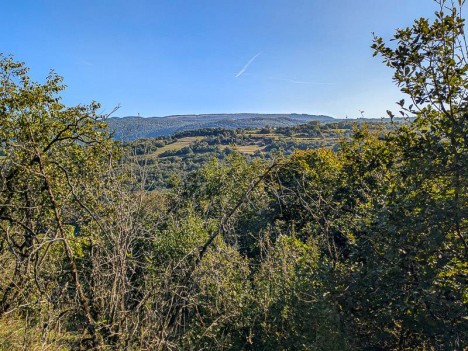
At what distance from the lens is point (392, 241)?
12.1 feet

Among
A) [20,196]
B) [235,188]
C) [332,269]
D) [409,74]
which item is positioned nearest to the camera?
[409,74]

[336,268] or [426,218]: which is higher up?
[426,218]

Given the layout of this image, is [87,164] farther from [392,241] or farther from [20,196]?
[392,241]

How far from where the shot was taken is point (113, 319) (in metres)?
3.74

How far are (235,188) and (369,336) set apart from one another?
67.9 feet

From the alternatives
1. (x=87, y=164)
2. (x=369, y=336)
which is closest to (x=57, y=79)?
(x=87, y=164)

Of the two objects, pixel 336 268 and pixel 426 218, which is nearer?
pixel 426 218

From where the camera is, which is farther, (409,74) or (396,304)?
(409,74)

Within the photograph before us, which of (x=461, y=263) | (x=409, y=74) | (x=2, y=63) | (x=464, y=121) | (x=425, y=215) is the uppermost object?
(x=2, y=63)

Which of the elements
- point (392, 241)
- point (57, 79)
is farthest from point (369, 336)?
point (57, 79)

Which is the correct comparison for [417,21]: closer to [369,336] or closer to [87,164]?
[369,336]

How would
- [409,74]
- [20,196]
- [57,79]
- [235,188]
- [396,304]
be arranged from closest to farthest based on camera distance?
1. [396,304]
2. [409,74]
3. [20,196]
4. [57,79]
5. [235,188]

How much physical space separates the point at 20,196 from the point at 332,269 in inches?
337

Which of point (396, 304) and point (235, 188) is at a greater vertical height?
point (396, 304)
